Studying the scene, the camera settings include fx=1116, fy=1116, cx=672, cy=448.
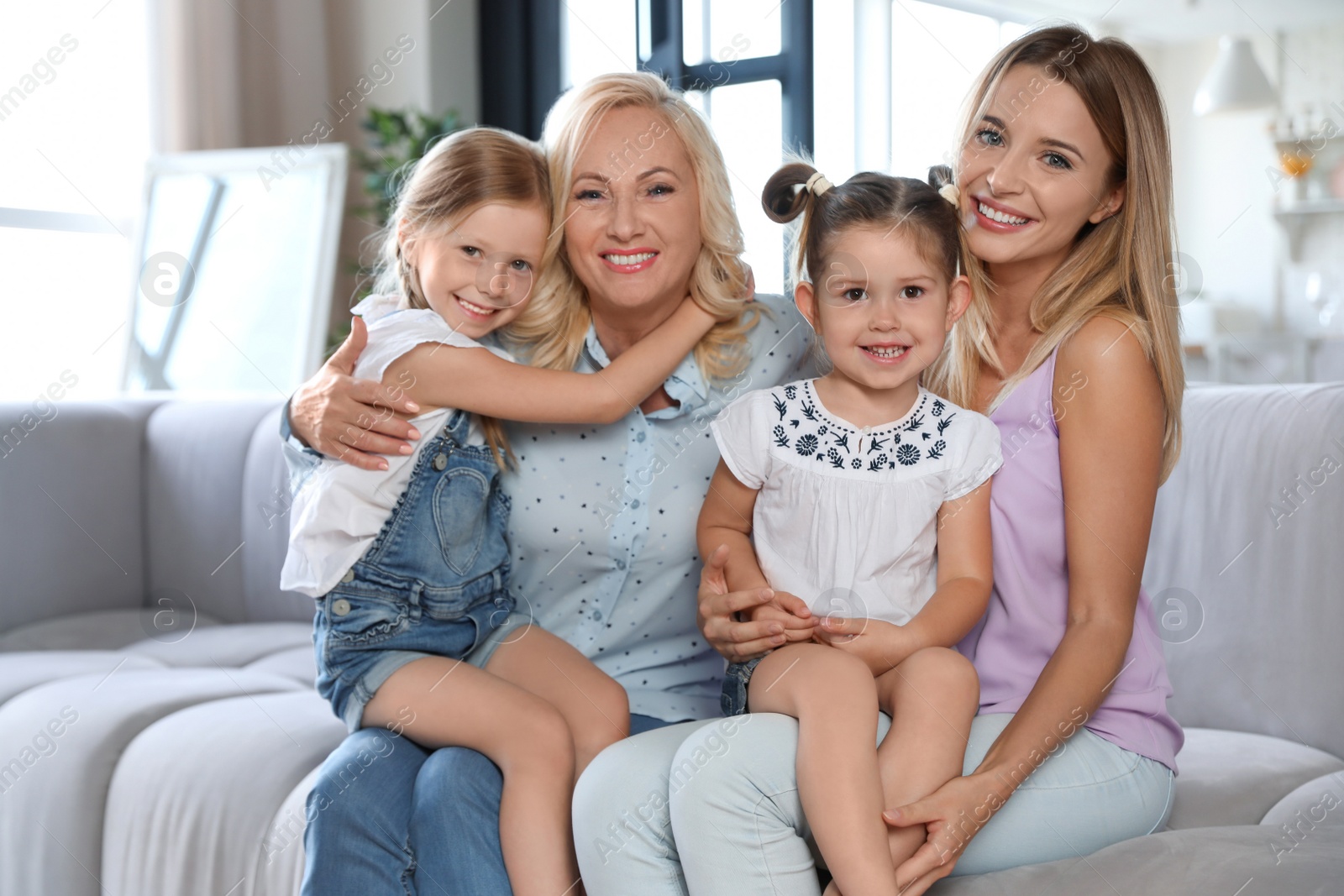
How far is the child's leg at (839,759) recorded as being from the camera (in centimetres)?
98

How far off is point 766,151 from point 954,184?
9.11 ft

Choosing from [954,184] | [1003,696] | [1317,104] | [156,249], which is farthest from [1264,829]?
[1317,104]

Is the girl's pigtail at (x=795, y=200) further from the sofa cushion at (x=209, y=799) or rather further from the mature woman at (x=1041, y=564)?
the sofa cushion at (x=209, y=799)

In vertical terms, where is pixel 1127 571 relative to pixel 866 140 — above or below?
below

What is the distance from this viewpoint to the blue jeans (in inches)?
45.8

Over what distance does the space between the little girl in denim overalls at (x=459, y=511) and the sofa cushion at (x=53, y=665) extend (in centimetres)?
80

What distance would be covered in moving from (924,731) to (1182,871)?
26 centimetres

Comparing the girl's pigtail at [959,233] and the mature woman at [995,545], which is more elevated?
the girl's pigtail at [959,233]

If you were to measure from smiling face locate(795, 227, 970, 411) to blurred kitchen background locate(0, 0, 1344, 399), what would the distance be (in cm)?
219

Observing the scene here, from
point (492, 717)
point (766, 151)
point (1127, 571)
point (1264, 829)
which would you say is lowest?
point (1264, 829)

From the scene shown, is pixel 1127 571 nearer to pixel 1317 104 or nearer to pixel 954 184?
pixel 954 184

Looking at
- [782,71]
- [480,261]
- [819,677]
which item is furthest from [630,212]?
[782,71]

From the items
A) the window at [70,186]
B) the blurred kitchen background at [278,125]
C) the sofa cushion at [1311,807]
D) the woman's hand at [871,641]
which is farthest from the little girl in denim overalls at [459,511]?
the window at [70,186]

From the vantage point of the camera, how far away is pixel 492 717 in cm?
123
